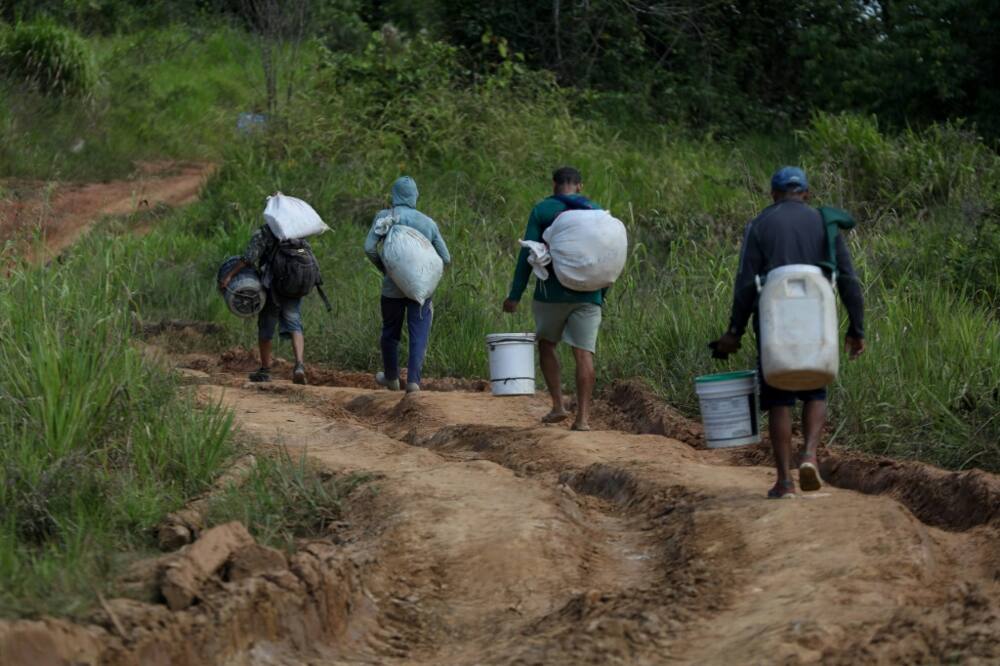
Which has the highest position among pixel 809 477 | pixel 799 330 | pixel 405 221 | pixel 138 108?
pixel 138 108

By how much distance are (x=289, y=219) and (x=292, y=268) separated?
35 centimetres

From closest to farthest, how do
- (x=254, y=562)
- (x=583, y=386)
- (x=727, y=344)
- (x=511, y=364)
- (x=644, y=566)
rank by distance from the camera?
(x=254, y=562) → (x=644, y=566) → (x=727, y=344) → (x=583, y=386) → (x=511, y=364)

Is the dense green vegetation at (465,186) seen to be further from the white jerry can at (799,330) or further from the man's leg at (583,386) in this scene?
the white jerry can at (799,330)

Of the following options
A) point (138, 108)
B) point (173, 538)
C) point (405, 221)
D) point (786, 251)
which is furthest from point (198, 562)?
point (138, 108)

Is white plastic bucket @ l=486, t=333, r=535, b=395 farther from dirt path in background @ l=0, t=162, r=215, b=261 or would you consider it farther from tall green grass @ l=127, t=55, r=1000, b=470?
dirt path in background @ l=0, t=162, r=215, b=261

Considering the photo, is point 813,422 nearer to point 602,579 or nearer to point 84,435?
point 602,579

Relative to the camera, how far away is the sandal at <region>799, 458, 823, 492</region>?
20.9 feet

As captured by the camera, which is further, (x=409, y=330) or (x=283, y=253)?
(x=283, y=253)

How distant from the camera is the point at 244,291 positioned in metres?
10.9

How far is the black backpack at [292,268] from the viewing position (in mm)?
10961

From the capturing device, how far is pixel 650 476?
23.1ft

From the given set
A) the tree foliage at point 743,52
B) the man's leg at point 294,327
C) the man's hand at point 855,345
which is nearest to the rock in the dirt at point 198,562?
the man's hand at point 855,345

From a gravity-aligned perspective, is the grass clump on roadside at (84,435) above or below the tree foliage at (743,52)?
below

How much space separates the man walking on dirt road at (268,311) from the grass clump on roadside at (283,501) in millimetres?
4203
